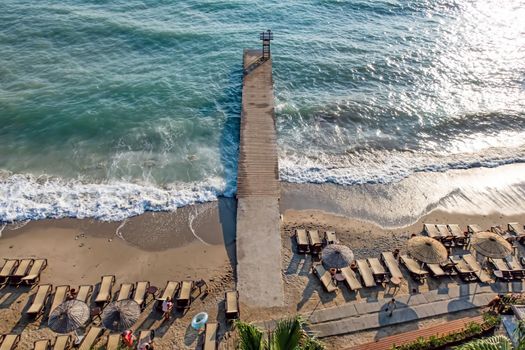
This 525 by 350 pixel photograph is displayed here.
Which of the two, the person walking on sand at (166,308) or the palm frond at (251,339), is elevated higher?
the palm frond at (251,339)

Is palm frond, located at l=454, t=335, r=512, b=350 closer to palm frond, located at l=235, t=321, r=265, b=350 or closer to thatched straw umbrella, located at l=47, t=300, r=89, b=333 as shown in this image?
palm frond, located at l=235, t=321, r=265, b=350

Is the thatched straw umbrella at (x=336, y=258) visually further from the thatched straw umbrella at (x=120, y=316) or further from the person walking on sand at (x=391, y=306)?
the thatched straw umbrella at (x=120, y=316)

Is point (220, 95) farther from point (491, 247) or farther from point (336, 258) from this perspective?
point (491, 247)

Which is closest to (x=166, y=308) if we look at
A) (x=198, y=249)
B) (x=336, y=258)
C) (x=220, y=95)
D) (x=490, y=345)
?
(x=198, y=249)

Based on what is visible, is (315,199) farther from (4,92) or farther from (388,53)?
(4,92)

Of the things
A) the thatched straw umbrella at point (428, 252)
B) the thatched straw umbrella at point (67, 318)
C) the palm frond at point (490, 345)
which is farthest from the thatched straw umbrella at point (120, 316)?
the thatched straw umbrella at point (428, 252)

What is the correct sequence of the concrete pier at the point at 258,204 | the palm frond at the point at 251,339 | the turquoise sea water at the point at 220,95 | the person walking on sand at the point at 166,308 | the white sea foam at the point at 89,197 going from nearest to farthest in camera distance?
1. the palm frond at the point at 251,339
2. the person walking on sand at the point at 166,308
3. the concrete pier at the point at 258,204
4. the white sea foam at the point at 89,197
5. the turquoise sea water at the point at 220,95

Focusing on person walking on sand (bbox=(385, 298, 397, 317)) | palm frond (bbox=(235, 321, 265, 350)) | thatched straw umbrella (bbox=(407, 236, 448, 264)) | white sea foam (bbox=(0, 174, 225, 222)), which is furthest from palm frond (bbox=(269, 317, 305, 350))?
white sea foam (bbox=(0, 174, 225, 222))
